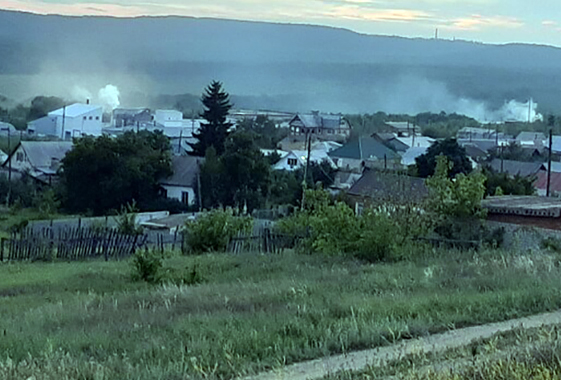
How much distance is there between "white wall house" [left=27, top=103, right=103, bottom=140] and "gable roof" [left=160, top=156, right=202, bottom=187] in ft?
170

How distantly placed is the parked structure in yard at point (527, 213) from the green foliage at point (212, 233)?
702cm

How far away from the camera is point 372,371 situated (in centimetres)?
708

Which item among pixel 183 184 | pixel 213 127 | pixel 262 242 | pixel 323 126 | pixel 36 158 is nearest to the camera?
pixel 262 242

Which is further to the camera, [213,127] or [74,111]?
[74,111]

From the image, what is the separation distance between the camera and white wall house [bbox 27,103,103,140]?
106688 millimetres

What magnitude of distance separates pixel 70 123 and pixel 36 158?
42227mm

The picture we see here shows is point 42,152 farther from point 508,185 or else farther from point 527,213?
point 527,213

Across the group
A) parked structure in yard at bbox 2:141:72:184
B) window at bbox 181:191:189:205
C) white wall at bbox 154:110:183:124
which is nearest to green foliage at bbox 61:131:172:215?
window at bbox 181:191:189:205

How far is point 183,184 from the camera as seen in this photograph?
173 feet

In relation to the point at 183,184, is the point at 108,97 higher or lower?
higher

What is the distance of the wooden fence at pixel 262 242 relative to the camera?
2669 cm

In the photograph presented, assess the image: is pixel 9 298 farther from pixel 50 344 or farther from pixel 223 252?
pixel 223 252

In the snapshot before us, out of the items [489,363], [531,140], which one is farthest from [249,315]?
[531,140]

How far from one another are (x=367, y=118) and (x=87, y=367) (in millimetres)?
142621
